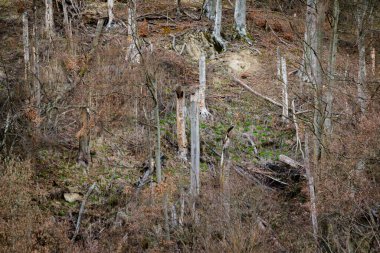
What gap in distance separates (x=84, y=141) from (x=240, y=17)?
1035cm

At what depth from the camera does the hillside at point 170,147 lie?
28.8ft

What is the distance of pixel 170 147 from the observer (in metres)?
12.6

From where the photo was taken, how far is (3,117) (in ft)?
36.3

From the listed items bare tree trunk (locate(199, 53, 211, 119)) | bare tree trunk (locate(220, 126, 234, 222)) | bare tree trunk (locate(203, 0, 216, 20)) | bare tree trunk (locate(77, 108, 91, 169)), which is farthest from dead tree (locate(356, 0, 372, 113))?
bare tree trunk (locate(203, 0, 216, 20))

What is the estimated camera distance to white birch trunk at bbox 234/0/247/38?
18.2m


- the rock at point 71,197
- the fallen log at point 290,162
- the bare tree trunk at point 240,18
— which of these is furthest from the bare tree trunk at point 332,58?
the bare tree trunk at point 240,18

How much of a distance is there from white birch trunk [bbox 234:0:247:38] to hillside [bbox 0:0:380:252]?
1.13 meters

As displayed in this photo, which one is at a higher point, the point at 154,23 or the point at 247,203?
the point at 154,23

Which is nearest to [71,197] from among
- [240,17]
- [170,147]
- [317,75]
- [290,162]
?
[170,147]

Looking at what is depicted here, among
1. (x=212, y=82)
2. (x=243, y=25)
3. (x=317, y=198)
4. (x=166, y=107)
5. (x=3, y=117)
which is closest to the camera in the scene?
(x=317, y=198)

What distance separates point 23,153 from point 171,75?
6616mm

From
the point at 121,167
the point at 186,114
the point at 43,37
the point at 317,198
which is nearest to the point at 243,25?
the point at 186,114

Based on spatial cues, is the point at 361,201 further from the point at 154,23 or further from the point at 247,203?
the point at 154,23

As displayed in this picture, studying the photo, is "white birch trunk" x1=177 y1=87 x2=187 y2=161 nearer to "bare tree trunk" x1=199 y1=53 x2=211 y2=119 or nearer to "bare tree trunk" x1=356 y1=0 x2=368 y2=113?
"bare tree trunk" x1=199 y1=53 x2=211 y2=119
